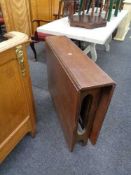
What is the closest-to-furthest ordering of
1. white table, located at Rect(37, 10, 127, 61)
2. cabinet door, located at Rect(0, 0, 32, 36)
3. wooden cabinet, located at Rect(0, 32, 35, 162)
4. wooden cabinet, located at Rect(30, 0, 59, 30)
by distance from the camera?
1. wooden cabinet, located at Rect(0, 32, 35, 162)
2. white table, located at Rect(37, 10, 127, 61)
3. cabinet door, located at Rect(0, 0, 32, 36)
4. wooden cabinet, located at Rect(30, 0, 59, 30)

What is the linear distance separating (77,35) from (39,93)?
2.93ft

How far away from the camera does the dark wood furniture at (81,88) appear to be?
830 mm

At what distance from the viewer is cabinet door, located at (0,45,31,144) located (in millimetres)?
796

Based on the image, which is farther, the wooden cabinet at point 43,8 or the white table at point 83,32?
the wooden cabinet at point 43,8

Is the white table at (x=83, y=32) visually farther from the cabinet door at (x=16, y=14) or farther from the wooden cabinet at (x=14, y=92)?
the cabinet door at (x=16, y=14)

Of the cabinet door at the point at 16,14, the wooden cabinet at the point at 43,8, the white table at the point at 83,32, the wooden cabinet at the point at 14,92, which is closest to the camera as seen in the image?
the wooden cabinet at the point at 14,92

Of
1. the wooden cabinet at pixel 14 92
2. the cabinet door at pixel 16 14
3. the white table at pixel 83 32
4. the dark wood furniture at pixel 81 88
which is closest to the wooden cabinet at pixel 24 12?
the cabinet door at pixel 16 14

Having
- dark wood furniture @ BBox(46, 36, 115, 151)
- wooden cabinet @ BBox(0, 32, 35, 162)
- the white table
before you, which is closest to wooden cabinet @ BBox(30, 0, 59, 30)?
the white table

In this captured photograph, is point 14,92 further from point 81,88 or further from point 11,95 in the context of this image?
point 81,88

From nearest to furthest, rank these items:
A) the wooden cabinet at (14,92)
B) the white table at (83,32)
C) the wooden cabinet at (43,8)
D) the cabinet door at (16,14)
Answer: the wooden cabinet at (14,92) → the white table at (83,32) → the cabinet door at (16,14) → the wooden cabinet at (43,8)

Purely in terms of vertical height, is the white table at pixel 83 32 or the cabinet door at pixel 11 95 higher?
the white table at pixel 83 32

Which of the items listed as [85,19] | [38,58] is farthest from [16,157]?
[38,58]

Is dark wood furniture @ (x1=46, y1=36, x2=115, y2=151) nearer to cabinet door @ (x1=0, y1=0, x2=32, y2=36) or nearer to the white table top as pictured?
the white table top

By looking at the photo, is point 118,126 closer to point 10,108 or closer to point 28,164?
point 28,164
